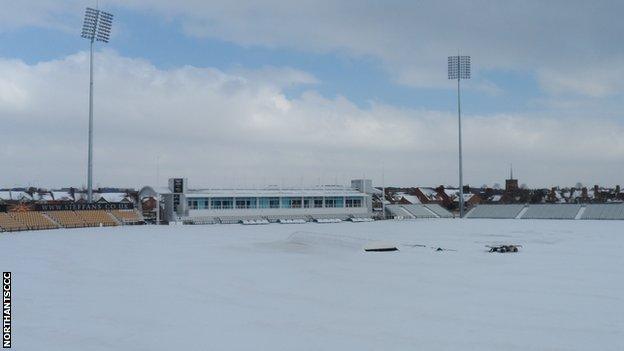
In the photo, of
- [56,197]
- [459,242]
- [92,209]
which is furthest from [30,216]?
[56,197]

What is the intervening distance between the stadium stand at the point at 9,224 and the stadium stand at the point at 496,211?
5636 centimetres

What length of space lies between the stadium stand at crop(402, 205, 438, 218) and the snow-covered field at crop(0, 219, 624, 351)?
166ft

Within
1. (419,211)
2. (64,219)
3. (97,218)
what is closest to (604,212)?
(419,211)

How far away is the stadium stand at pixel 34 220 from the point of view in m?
56.0

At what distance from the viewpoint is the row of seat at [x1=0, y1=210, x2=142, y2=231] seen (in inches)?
2167

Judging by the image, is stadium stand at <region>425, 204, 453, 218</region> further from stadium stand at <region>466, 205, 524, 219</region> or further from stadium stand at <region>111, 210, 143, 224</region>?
stadium stand at <region>111, 210, 143, 224</region>

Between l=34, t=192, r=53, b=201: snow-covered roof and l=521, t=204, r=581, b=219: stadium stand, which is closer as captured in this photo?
l=521, t=204, r=581, b=219: stadium stand

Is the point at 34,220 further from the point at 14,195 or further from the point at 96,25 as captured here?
the point at 14,195

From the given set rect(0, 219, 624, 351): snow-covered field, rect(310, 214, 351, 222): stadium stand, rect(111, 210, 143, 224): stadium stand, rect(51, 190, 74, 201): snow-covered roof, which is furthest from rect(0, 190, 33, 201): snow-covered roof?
rect(0, 219, 624, 351): snow-covered field

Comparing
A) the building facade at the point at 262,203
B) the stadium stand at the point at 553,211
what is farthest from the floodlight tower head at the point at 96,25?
the stadium stand at the point at 553,211

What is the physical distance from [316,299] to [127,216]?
53850 mm

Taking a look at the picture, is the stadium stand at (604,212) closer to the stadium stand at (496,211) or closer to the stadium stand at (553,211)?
the stadium stand at (553,211)

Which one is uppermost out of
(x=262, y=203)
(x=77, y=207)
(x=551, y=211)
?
(x=262, y=203)

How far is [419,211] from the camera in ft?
285
